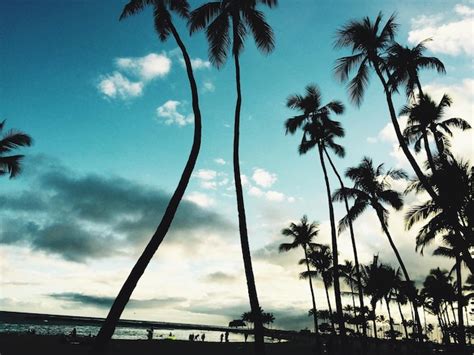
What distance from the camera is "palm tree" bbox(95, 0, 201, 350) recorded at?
10555mm

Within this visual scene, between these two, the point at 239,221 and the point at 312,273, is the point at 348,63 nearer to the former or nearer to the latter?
the point at 239,221

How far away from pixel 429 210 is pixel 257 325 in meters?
11.3

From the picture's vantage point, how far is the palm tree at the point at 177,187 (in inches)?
416

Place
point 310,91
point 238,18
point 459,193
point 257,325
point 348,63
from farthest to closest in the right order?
point 310,91, point 348,63, point 238,18, point 459,193, point 257,325

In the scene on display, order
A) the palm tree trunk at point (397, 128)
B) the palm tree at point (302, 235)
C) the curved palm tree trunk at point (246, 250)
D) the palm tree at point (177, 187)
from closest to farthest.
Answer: the palm tree at point (177, 187), the curved palm tree trunk at point (246, 250), the palm tree trunk at point (397, 128), the palm tree at point (302, 235)

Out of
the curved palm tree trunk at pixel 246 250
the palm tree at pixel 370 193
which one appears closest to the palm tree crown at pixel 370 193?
the palm tree at pixel 370 193

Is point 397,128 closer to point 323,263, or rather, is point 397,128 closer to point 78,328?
point 323,263

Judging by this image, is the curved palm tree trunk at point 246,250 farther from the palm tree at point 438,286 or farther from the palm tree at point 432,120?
the palm tree at point 438,286

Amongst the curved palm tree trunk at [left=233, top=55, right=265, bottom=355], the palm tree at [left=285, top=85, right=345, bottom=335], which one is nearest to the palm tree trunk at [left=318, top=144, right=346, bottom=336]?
the palm tree at [left=285, top=85, right=345, bottom=335]

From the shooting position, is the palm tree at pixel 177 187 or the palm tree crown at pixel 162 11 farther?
the palm tree crown at pixel 162 11

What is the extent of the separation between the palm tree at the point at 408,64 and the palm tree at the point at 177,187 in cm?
1074

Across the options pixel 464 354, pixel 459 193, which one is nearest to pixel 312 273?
pixel 464 354

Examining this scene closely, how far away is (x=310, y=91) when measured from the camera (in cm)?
2627

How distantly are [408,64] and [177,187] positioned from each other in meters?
14.2
